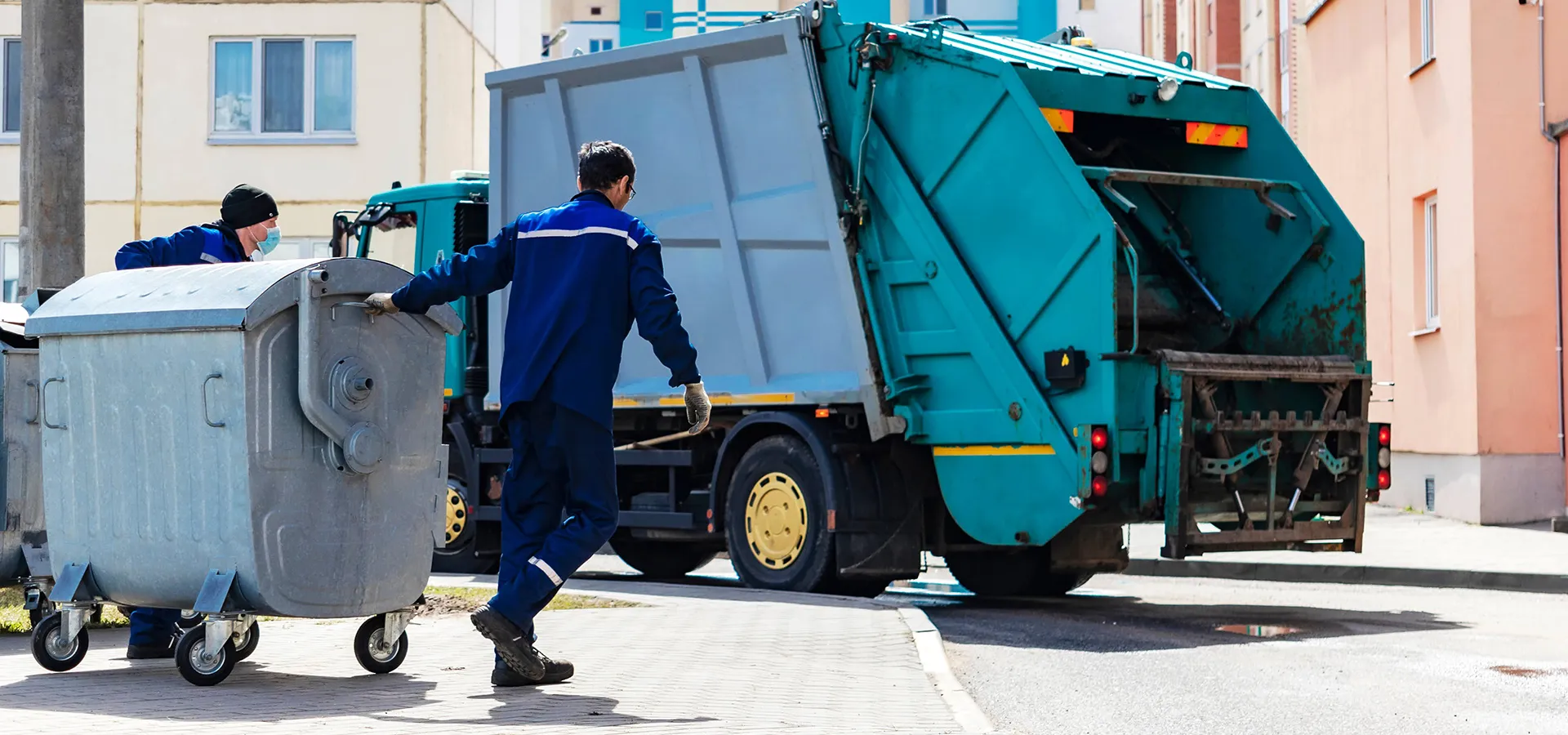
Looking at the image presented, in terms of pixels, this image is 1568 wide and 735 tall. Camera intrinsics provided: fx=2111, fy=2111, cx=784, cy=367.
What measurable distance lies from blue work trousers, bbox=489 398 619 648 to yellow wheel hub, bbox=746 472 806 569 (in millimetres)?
4075

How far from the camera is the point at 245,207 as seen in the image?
7625 millimetres

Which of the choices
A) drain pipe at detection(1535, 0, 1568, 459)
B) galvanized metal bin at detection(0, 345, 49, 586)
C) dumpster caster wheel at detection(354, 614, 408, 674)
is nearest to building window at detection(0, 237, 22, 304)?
drain pipe at detection(1535, 0, 1568, 459)

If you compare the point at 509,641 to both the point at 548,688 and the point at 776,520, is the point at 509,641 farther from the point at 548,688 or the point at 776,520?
the point at 776,520

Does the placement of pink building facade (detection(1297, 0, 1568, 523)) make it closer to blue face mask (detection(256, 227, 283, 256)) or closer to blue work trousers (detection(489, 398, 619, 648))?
blue face mask (detection(256, 227, 283, 256))

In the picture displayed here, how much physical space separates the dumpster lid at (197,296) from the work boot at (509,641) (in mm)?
969

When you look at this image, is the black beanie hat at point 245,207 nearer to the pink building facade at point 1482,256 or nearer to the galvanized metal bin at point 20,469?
the galvanized metal bin at point 20,469

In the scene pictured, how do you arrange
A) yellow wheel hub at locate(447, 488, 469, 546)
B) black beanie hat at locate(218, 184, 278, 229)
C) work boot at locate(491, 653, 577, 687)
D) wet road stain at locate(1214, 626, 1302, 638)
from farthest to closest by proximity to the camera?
yellow wheel hub at locate(447, 488, 469, 546), wet road stain at locate(1214, 626, 1302, 638), black beanie hat at locate(218, 184, 278, 229), work boot at locate(491, 653, 577, 687)

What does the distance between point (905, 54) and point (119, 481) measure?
4991 mm

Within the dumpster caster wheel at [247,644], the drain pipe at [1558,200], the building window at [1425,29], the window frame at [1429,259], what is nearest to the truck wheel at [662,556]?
the dumpster caster wheel at [247,644]

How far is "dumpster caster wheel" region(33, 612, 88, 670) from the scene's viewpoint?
6.67 m

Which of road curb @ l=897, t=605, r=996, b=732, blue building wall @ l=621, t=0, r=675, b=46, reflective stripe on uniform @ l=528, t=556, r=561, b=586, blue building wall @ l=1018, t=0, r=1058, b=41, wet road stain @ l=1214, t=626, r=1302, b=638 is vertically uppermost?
blue building wall @ l=621, t=0, r=675, b=46

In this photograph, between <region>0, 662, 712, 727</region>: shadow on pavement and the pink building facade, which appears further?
the pink building facade

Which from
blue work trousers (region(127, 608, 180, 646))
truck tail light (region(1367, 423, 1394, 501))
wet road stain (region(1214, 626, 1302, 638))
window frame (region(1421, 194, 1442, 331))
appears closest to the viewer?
blue work trousers (region(127, 608, 180, 646))

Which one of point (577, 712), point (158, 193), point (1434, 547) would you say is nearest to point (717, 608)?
point (577, 712)
